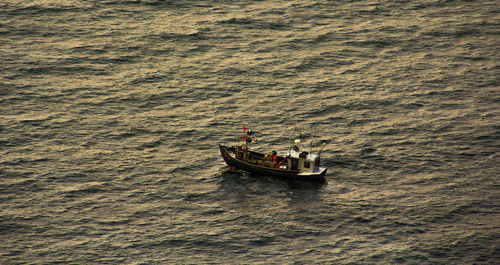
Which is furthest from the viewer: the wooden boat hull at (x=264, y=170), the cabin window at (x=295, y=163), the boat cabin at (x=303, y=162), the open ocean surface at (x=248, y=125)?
the cabin window at (x=295, y=163)

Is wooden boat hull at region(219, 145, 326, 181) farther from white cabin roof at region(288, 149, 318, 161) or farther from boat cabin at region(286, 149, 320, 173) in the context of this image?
white cabin roof at region(288, 149, 318, 161)

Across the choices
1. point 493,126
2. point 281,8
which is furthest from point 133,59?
point 493,126

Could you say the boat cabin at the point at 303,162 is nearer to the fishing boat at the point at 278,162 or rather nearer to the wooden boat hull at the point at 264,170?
the fishing boat at the point at 278,162

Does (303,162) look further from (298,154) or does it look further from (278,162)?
(278,162)

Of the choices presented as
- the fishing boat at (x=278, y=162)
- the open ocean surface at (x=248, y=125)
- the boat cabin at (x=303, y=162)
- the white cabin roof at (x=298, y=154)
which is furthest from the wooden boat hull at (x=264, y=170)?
the white cabin roof at (x=298, y=154)

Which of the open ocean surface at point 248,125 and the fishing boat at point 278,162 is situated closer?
the open ocean surface at point 248,125

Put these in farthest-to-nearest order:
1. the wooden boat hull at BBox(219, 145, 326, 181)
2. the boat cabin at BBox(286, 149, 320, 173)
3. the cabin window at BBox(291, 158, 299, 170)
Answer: the cabin window at BBox(291, 158, 299, 170) → the wooden boat hull at BBox(219, 145, 326, 181) → the boat cabin at BBox(286, 149, 320, 173)

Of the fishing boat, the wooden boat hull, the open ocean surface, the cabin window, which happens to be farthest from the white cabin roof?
the open ocean surface

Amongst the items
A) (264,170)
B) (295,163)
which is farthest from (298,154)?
(264,170)
